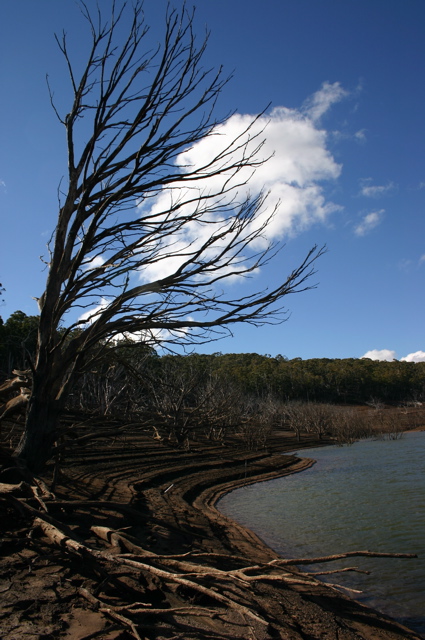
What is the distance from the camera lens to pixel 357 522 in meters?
8.53

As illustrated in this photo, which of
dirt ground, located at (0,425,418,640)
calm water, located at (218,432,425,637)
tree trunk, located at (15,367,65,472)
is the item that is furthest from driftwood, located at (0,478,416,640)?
calm water, located at (218,432,425,637)

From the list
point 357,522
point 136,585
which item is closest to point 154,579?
point 136,585

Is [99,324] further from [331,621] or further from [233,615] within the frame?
[331,621]

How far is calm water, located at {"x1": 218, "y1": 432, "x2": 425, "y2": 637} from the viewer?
5.29 meters

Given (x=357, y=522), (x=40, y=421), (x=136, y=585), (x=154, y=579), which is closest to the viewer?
(x=136, y=585)

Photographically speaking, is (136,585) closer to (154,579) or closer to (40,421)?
(154,579)

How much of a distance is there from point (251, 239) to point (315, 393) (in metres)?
77.1

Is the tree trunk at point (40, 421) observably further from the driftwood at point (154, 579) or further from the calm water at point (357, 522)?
the calm water at point (357, 522)

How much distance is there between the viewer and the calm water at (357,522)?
5.29 m

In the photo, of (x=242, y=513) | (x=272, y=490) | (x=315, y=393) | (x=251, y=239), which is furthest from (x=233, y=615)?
(x=315, y=393)

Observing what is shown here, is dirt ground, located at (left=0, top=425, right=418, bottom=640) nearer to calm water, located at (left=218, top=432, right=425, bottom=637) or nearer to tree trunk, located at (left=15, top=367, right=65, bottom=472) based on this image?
tree trunk, located at (left=15, top=367, right=65, bottom=472)

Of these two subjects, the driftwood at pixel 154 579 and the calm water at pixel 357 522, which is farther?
the calm water at pixel 357 522

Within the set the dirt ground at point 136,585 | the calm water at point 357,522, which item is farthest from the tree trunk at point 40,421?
the calm water at point 357,522

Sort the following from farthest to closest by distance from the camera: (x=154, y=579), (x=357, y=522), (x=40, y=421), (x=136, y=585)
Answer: (x=357, y=522) < (x=40, y=421) < (x=154, y=579) < (x=136, y=585)
